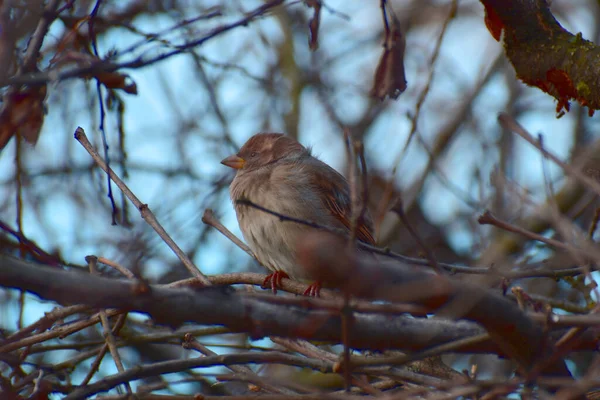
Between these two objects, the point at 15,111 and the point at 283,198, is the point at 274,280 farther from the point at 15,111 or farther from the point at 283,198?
the point at 15,111

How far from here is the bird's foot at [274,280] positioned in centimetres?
441

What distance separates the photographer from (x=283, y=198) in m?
5.30

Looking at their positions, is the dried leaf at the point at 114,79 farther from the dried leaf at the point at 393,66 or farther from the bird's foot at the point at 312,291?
the bird's foot at the point at 312,291

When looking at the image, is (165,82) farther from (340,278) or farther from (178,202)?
(340,278)

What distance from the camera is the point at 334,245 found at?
169 centimetres

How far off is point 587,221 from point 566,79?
14.3 ft

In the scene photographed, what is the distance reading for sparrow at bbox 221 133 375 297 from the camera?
4.99m

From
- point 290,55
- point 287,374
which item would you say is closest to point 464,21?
point 290,55

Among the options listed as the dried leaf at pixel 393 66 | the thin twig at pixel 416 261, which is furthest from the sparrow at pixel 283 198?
the thin twig at pixel 416 261

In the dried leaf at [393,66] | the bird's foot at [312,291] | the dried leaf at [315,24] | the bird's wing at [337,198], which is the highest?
the bird's wing at [337,198]

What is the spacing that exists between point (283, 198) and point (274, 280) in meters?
0.76

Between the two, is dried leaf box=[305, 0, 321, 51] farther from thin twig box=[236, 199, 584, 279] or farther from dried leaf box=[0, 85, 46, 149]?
dried leaf box=[0, 85, 46, 149]

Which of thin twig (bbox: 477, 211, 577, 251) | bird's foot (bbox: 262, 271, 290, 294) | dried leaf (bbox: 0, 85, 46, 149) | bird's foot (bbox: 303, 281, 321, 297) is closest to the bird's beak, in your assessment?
bird's foot (bbox: 262, 271, 290, 294)

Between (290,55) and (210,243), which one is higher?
(290,55)
